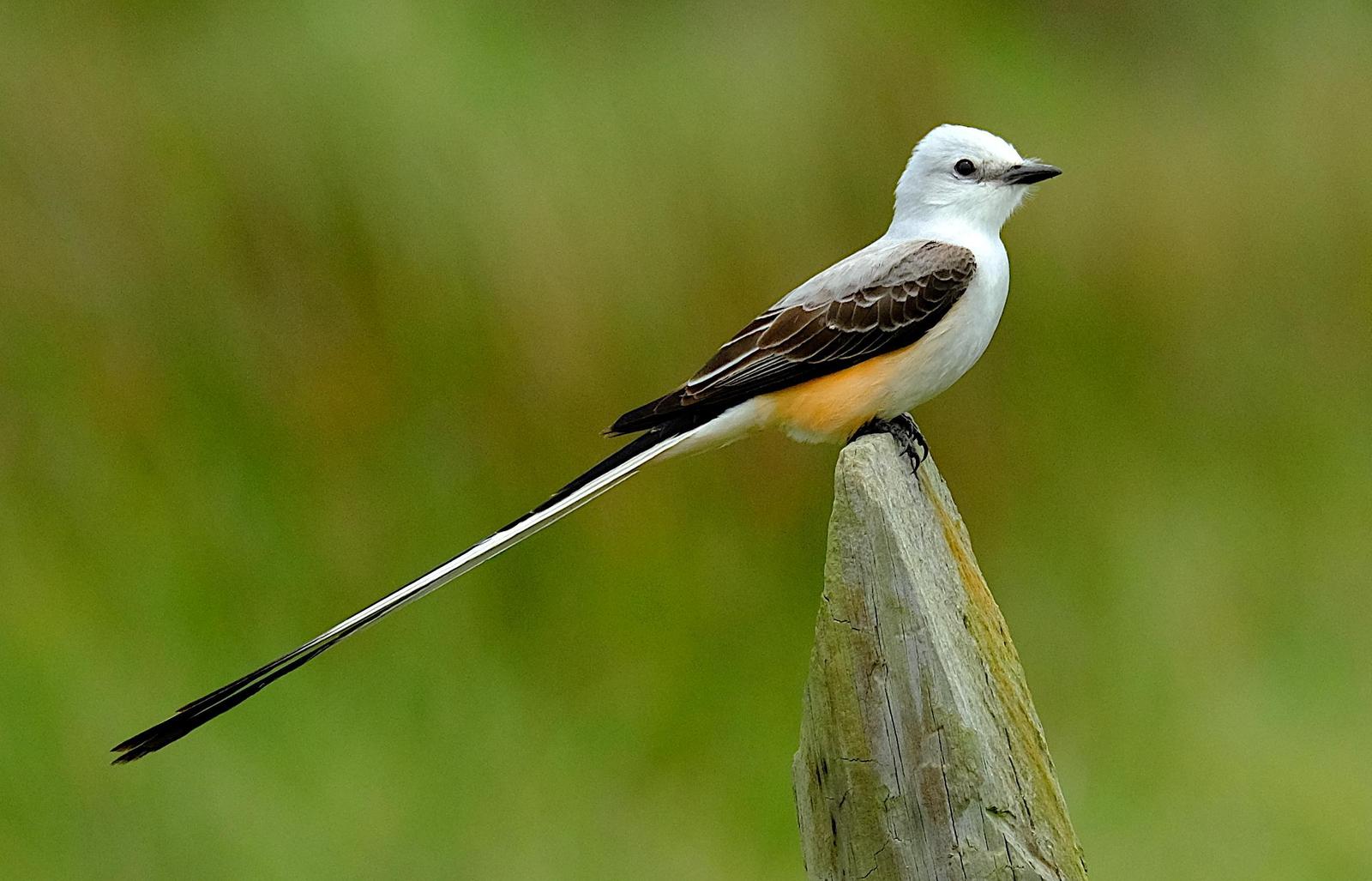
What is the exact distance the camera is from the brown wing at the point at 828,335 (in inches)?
143

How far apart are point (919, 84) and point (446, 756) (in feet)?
10.4

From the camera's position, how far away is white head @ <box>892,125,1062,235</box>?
3.99m

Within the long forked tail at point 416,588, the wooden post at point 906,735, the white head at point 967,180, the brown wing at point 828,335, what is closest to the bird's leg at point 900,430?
the brown wing at point 828,335

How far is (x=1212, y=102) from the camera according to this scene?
21.2 feet

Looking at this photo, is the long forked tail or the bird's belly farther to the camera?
the bird's belly

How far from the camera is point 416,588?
115 inches

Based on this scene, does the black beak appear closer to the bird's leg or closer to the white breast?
the white breast

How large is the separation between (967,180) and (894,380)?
0.73 metres

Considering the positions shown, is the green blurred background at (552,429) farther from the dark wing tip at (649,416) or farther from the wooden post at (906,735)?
the wooden post at (906,735)

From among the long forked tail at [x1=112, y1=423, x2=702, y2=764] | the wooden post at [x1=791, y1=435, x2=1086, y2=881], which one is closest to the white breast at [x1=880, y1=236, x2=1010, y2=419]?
the long forked tail at [x1=112, y1=423, x2=702, y2=764]

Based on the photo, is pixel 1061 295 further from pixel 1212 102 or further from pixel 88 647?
pixel 88 647

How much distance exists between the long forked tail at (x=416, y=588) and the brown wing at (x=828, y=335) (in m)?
0.08

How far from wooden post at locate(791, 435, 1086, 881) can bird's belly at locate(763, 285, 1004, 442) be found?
110 cm

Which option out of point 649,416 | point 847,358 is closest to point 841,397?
point 847,358
